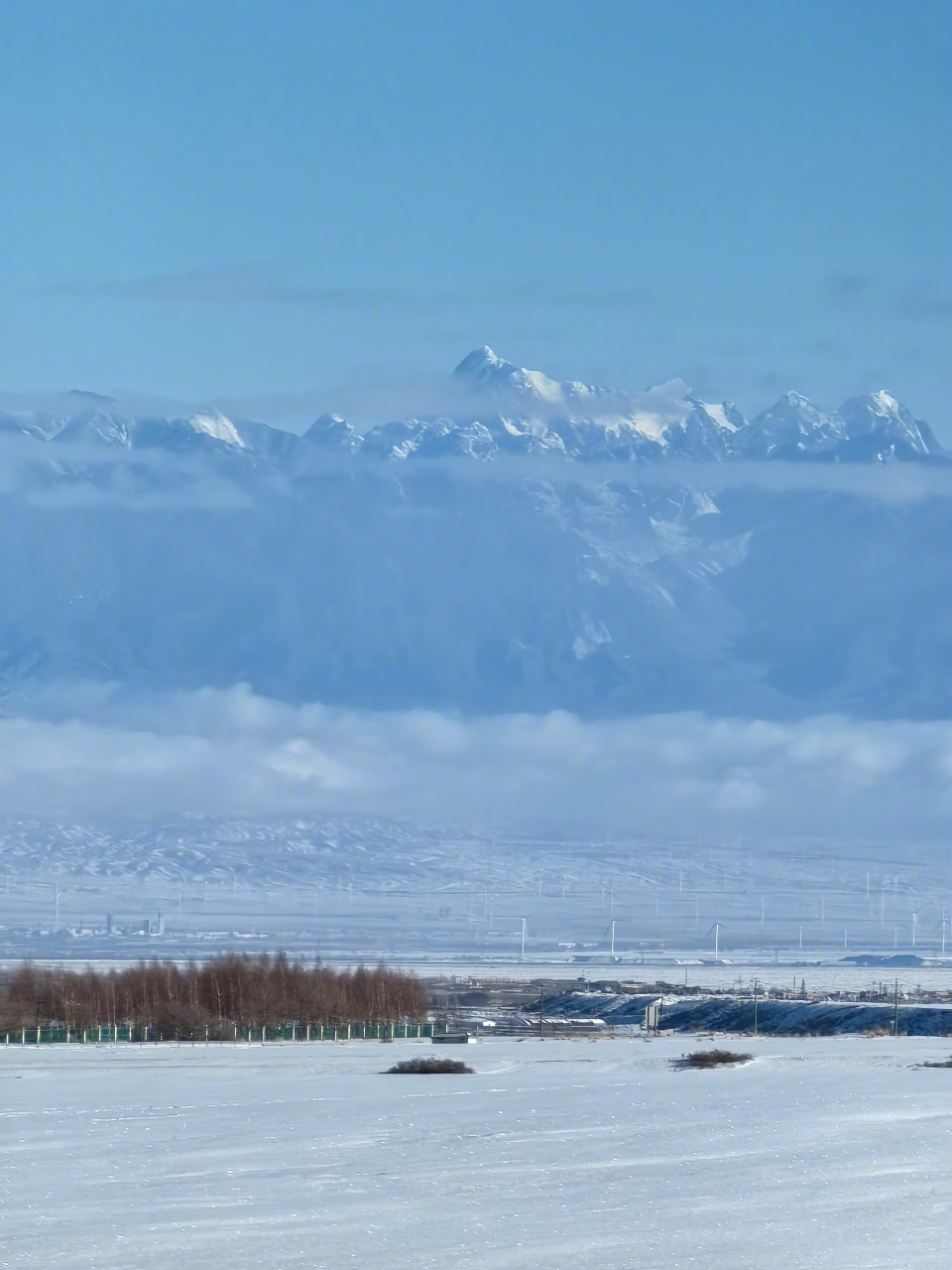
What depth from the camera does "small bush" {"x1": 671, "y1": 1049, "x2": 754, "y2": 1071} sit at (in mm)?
56906

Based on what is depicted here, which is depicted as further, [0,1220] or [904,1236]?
[0,1220]

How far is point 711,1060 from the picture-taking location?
57969 millimetres

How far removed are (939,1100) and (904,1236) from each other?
64.0 ft

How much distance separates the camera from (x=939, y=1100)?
4362 cm

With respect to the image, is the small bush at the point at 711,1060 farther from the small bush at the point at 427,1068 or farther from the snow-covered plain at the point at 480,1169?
the small bush at the point at 427,1068

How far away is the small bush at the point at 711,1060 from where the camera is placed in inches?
2240

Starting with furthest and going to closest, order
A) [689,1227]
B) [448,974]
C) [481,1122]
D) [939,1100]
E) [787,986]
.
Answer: [448,974]
[787,986]
[939,1100]
[481,1122]
[689,1227]

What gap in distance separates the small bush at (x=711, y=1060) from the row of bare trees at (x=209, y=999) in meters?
26.7

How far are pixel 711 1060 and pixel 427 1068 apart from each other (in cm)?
971

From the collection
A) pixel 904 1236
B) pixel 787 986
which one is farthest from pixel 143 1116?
pixel 787 986

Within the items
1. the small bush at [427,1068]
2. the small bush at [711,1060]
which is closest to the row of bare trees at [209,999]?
the small bush at [427,1068]

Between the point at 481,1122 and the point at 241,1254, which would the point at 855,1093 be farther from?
the point at 241,1254

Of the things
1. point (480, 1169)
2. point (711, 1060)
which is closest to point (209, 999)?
point (711, 1060)

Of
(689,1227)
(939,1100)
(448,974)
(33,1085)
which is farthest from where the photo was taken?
(448,974)
